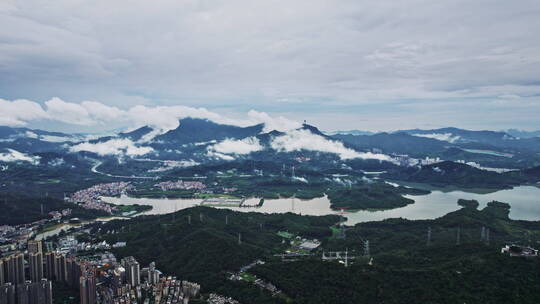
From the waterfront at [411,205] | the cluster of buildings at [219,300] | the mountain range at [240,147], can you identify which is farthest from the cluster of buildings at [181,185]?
the cluster of buildings at [219,300]

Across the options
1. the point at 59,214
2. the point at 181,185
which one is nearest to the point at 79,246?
the point at 59,214

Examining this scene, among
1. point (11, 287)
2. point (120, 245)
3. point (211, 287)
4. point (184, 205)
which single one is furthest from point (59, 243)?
point (184, 205)

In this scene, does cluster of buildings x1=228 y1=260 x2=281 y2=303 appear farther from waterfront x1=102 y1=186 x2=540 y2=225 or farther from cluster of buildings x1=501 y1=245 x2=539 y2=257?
waterfront x1=102 y1=186 x2=540 y2=225

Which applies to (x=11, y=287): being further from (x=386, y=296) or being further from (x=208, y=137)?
(x=208, y=137)

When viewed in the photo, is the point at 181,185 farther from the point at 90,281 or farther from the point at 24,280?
the point at 90,281

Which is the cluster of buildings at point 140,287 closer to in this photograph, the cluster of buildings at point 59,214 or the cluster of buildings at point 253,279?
the cluster of buildings at point 253,279

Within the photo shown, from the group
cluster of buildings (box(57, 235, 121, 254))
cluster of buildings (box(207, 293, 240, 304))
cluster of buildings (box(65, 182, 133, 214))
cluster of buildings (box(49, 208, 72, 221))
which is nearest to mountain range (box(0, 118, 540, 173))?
cluster of buildings (box(65, 182, 133, 214))
